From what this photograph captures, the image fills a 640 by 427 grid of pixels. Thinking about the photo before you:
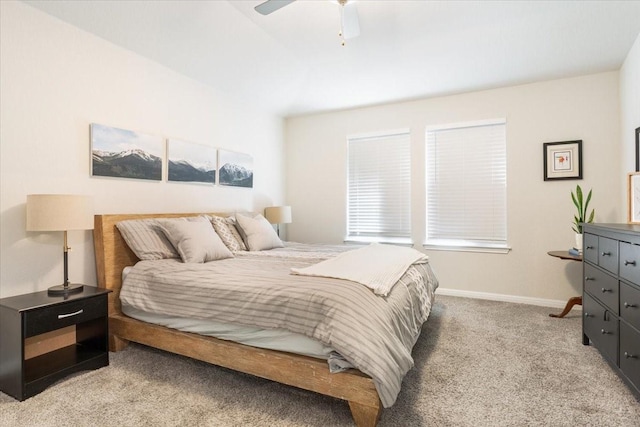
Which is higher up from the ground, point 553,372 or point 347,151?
point 347,151

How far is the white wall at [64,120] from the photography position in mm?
2268

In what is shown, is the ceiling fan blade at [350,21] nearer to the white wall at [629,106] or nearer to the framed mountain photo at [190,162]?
the framed mountain photo at [190,162]

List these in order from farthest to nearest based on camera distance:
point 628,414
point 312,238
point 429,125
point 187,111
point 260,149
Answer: point 312,238 < point 260,149 < point 429,125 < point 187,111 < point 628,414

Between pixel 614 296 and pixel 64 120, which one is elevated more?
pixel 64 120

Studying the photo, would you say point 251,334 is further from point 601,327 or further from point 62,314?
point 601,327

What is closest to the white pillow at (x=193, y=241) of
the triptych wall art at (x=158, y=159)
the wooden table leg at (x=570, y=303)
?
the triptych wall art at (x=158, y=159)

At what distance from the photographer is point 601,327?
2.30 metres

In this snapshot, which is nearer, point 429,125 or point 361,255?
point 361,255

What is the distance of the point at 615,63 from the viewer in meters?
3.35

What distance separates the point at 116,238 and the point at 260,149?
2.41 meters

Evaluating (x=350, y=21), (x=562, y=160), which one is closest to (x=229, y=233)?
(x=350, y=21)

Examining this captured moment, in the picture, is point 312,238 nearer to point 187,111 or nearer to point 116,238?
point 187,111

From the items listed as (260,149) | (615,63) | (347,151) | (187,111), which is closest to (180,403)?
(187,111)

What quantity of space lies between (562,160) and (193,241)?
3.91 m
